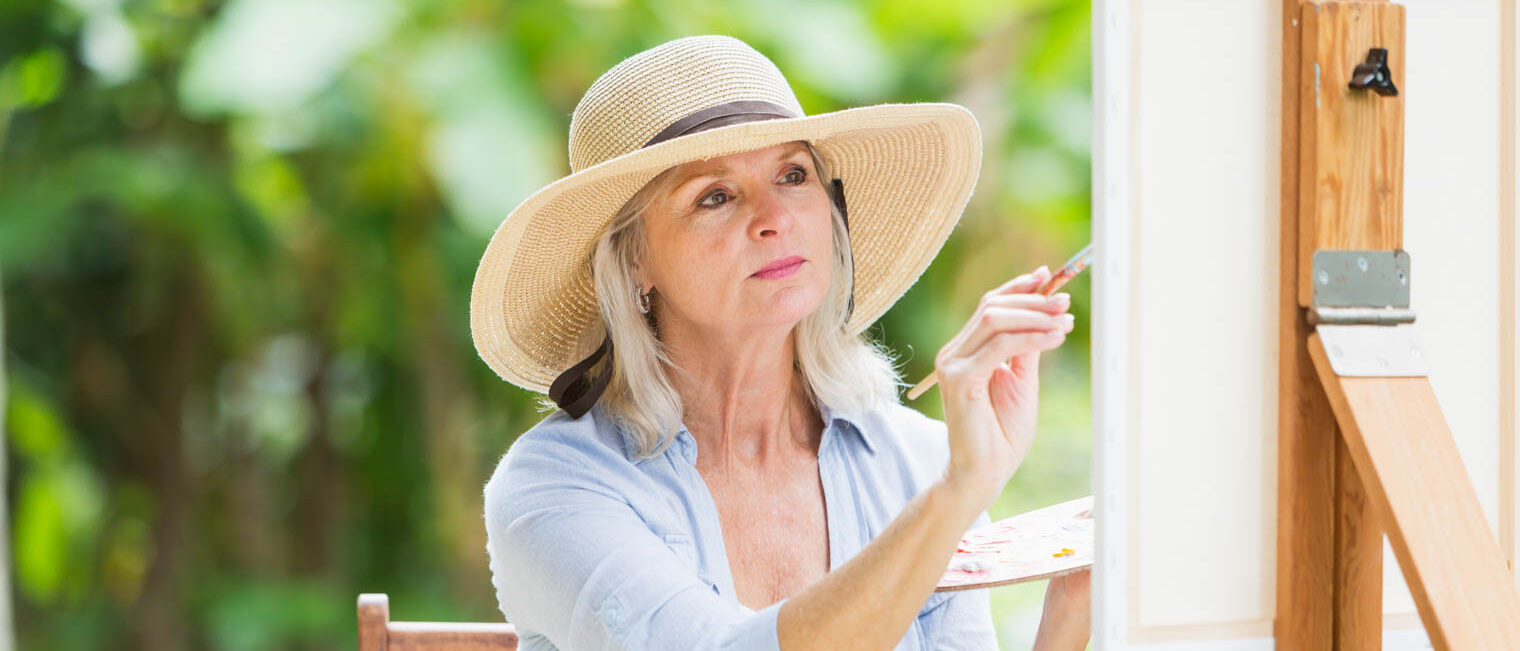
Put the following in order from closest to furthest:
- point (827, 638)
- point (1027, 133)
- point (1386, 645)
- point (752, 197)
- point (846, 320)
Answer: point (1386, 645), point (827, 638), point (752, 197), point (846, 320), point (1027, 133)

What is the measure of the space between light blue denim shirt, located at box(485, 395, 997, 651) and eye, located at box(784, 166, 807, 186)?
296mm

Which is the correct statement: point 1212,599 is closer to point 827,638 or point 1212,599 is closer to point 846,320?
point 827,638

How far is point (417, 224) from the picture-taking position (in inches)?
157

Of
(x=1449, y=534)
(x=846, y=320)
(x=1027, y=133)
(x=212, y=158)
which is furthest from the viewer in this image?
(x=212, y=158)

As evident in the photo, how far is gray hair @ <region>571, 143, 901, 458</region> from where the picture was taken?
1.57 m

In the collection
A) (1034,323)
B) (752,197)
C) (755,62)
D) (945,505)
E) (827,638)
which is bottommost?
(827,638)

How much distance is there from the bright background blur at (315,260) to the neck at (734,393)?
159cm

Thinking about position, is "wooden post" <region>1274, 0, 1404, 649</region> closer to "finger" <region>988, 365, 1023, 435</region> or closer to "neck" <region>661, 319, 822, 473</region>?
"finger" <region>988, 365, 1023, 435</region>

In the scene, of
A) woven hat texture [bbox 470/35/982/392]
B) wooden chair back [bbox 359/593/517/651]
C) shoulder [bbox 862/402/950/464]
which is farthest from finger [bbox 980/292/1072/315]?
wooden chair back [bbox 359/593/517/651]

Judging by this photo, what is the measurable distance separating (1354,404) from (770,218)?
2.17 ft

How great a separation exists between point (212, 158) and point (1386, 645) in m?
3.79

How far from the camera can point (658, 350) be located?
164 centimetres

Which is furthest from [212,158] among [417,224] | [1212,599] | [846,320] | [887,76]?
[1212,599]

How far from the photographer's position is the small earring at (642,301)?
163 centimetres
